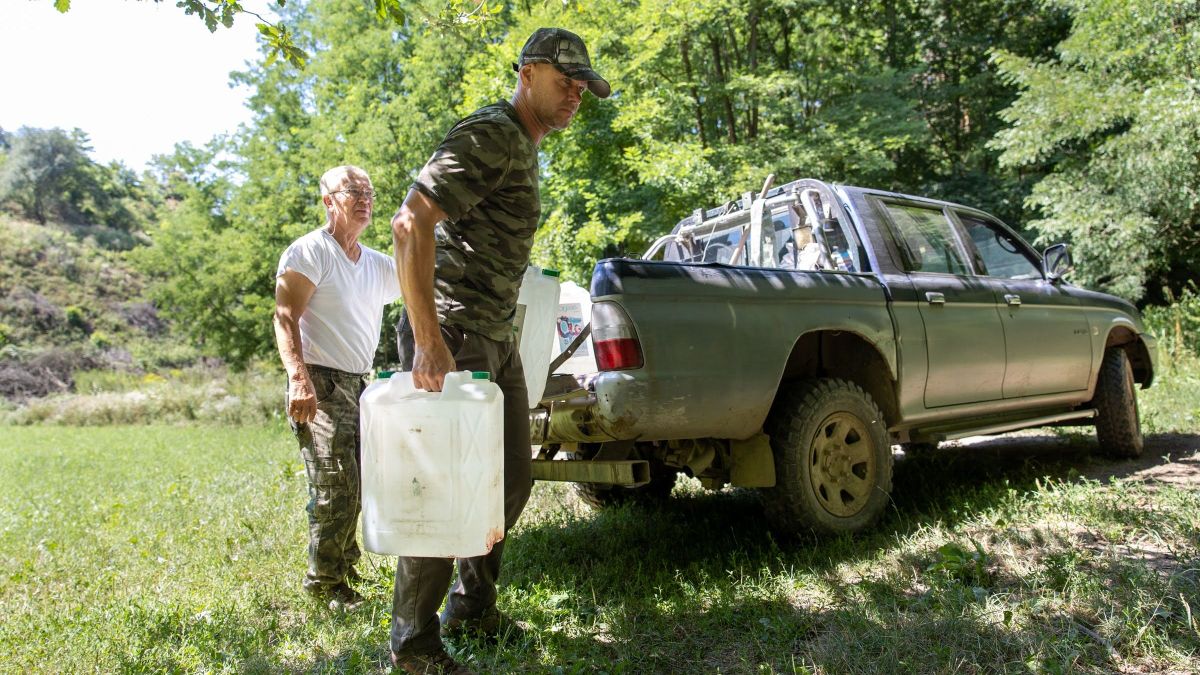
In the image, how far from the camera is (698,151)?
50.2 ft

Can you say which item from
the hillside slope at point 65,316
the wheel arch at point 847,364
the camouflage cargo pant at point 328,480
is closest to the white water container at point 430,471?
the camouflage cargo pant at point 328,480

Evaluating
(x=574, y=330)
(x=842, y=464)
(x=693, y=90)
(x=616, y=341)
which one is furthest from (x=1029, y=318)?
(x=693, y=90)

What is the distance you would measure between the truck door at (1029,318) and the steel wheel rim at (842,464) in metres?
1.43

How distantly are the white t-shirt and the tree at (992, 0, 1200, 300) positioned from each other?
13.3 metres

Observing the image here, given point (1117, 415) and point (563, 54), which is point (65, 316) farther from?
point (1117, 415)

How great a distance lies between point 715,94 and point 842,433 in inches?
596

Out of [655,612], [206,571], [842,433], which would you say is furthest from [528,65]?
[206,571]

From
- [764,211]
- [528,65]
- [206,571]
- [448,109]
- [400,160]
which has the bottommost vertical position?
[206,571]

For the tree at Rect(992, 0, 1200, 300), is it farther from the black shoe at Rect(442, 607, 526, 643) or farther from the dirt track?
the black shoe at Rect(442, 607, 526, 643)

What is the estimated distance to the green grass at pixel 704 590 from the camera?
2.57 meters

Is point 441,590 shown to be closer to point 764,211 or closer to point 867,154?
point 764,211

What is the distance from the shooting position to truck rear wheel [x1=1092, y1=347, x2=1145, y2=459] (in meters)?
5.52

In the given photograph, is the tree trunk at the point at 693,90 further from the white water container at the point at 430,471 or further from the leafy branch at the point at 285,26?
the white water container at the point at 430,471

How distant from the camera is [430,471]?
223 centimetres
